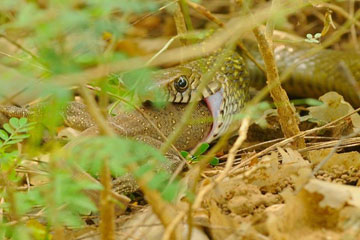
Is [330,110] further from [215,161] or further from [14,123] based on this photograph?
[14,123]

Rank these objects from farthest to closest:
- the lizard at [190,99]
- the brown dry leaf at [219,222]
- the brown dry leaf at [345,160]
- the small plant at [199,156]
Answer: the lizard at [190,99] → the small plant at [199,156] → the brown dry leaf at [345,160] → the brown dry leaf at [219,222]

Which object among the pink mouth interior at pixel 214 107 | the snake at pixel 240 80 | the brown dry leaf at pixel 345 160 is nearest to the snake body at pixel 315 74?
the snake at pixel 240 80

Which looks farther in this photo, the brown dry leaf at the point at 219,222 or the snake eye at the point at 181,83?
the snake eye at the point at 181,83

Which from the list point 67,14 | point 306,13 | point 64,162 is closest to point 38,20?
point 67,14

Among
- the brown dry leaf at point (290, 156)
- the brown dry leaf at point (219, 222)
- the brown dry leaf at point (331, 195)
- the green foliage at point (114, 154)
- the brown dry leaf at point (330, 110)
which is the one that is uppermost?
the green foliage at point (114, 154)

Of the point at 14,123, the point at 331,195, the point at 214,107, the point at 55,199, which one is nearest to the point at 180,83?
the point at 214,107

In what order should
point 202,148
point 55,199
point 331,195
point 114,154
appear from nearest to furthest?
point 114,154, point 55,199, point 331,195, point 202,148

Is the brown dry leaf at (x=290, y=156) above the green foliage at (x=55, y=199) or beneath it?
beneath

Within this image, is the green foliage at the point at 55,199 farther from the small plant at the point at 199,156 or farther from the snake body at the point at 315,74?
the snake body at the point at 315,74
